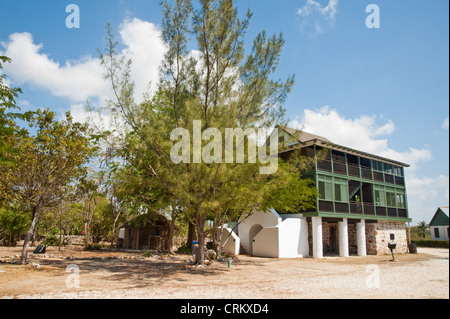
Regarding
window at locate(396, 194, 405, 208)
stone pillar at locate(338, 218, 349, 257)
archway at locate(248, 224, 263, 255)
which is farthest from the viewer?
window at locate(396, 194, 405, 208)

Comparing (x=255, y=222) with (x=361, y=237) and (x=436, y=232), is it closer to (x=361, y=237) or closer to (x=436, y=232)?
(x=361, y=237)

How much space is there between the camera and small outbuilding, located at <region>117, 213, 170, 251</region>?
2159 cm

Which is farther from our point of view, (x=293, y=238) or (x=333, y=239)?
(x=333, y=239)

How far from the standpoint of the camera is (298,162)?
11141 millimetres

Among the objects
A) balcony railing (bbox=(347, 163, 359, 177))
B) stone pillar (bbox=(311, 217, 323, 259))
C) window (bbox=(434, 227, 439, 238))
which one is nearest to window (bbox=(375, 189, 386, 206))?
balcony railing (bbox=(347, 163, 359, 177))

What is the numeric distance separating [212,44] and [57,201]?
904 cm

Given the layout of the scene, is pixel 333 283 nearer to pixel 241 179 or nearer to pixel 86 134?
pixel 241 179

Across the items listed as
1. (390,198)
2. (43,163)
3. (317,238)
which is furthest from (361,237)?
(43,163)

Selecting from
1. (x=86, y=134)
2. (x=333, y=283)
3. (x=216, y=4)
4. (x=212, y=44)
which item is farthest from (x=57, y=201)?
(x=333, y=283)

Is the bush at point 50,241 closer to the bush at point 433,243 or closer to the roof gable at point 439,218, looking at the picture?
the bush at point 433,243

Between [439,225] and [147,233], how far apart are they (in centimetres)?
4066

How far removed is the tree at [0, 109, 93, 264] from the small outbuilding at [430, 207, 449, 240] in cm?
4648

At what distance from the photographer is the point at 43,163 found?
1152 centimetres

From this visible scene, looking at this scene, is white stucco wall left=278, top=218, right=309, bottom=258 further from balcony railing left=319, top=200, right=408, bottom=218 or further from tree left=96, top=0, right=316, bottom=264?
tree left=96, top=0, right=316, bottom=264
